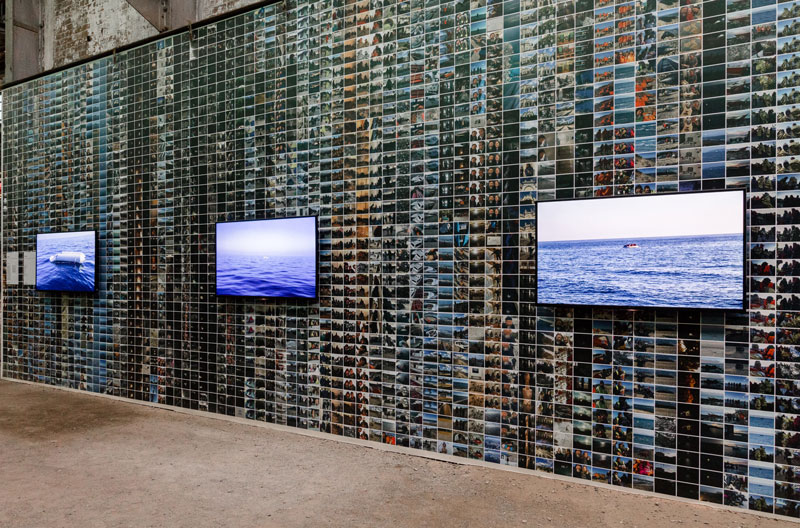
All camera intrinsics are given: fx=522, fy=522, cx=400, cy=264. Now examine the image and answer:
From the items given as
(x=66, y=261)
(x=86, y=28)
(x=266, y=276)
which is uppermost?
(x=86, y=28)

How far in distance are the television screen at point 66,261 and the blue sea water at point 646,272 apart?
4.52 metres

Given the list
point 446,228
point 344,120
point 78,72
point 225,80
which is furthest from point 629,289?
point 78,72

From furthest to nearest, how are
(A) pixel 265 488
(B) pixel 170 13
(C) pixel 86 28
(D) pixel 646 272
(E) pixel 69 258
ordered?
(C) pixel 86 28, (E) pixel 69 258, (B) pixel 170 13, (A) pixel 265 488, (D) pixel 646 272

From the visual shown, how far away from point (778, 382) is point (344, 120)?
3196 mm

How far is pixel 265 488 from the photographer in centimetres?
307

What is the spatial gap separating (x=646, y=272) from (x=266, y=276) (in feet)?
9.12

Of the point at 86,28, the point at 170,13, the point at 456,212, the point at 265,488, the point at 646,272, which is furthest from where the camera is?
the point at 86,28

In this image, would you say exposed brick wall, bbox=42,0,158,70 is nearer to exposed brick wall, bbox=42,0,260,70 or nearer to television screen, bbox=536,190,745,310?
exposed brick wall, bbox=42,0,260,70

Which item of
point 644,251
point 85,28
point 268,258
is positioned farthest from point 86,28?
point 644,251

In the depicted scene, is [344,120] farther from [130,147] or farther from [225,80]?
[130,147]

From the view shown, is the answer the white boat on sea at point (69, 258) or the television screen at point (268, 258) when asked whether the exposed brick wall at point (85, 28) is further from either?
the television screen at point (268, 258)

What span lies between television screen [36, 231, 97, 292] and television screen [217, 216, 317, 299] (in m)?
1.81

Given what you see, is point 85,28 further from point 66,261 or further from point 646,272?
point 646,272

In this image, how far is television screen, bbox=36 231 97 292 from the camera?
5293 millimetres
